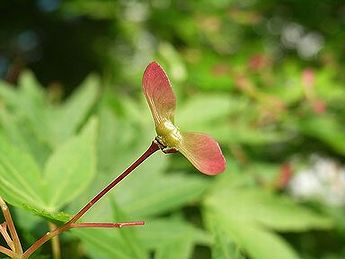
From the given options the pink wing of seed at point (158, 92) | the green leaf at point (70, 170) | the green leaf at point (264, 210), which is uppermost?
the pink wing of seed at point (158, 92)

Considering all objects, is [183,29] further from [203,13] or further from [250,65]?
[250,65]

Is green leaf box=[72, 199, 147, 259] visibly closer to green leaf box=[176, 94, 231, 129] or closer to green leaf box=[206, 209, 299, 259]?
green leaf box=[206, 209, 299, 259]

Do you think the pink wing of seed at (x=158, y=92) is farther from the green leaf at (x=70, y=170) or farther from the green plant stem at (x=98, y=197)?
the green leaf at (x=70, y=170)

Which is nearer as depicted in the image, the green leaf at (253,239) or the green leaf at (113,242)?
the green leaf at (113,242)

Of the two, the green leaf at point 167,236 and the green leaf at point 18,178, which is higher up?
the green leaf at point 18,178

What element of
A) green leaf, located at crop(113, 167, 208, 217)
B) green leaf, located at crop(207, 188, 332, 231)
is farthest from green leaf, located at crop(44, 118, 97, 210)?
green leaf, located at crop(207, 188, 332, 231)

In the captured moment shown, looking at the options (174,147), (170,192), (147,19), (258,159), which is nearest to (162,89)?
(174,147)

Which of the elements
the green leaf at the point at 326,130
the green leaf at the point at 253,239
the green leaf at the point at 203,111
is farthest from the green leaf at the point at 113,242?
the green leaf at the point at 326,130

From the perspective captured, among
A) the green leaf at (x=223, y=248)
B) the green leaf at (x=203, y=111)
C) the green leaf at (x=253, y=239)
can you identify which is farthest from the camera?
the green leaf at (x=203, y=111)
